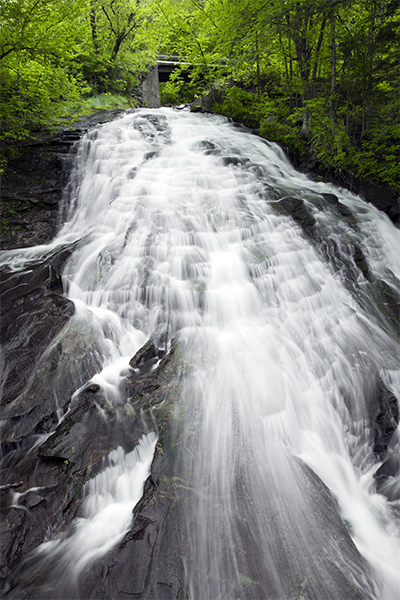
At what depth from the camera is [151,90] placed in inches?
653

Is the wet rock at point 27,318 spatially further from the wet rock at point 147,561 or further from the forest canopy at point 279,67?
the forest canopy at point 279,67

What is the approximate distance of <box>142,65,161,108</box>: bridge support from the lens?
16203 mm

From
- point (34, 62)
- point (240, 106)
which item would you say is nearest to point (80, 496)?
point (34, 62)

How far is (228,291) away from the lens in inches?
193

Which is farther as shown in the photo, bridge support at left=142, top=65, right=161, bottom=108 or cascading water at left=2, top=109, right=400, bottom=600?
bridge support at left=142, top=65, right=161, bottom=108

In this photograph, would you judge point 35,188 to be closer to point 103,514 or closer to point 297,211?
point 297,211

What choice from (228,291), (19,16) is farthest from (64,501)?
(19,16)

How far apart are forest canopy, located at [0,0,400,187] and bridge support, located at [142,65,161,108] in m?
3.09

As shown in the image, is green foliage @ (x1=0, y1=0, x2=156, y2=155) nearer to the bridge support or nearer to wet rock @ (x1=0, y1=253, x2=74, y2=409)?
wet rock @ (x1=0, y1=253, x2=74, y2=409)

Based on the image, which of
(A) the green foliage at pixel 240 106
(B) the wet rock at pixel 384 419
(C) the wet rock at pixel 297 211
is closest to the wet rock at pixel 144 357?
(B) the wet rock at pixel 384 419

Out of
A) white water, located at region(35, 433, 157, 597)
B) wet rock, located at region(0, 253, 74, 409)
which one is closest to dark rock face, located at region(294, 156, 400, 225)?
wet rock, located at region(0, 253, 74, 409)

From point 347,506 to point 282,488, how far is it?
748 mm

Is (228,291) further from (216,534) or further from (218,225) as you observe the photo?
(216,534)

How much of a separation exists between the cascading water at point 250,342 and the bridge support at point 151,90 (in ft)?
33.6
